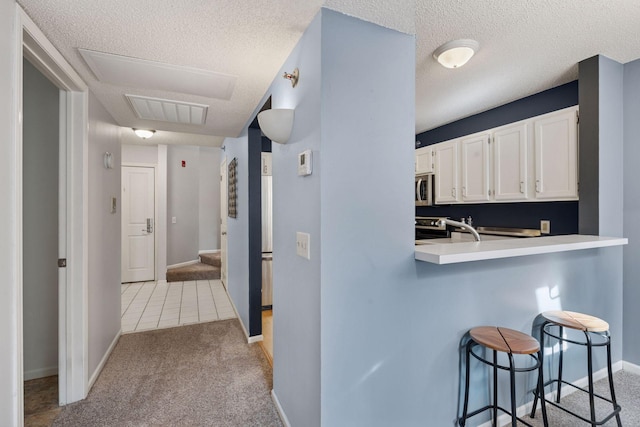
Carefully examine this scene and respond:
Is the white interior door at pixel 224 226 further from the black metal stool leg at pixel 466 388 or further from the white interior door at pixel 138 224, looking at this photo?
the black metal stool leg at pixel 466 388

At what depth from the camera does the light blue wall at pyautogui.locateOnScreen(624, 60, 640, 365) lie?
7.36 feet

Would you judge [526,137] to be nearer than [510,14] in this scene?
No

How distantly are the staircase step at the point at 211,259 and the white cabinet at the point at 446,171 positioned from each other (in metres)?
4.41

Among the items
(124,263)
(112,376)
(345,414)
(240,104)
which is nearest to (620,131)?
(345,414)

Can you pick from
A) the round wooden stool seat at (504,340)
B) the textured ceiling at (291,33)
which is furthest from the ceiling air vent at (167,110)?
the round wooden stool seat at (504,340)

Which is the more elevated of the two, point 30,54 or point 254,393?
point 30,54

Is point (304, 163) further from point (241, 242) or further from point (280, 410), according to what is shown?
point (241, 242)

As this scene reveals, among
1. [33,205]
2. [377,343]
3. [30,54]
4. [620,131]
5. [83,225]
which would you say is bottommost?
[377,343]

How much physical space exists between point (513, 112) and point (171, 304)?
4726 mm

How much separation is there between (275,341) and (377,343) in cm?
89

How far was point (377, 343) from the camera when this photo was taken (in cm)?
143

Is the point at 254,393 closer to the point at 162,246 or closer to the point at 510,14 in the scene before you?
the point at 510,14

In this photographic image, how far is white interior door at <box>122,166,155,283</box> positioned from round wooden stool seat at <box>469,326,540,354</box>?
531 centimetres

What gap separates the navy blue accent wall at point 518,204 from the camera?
268 cm
